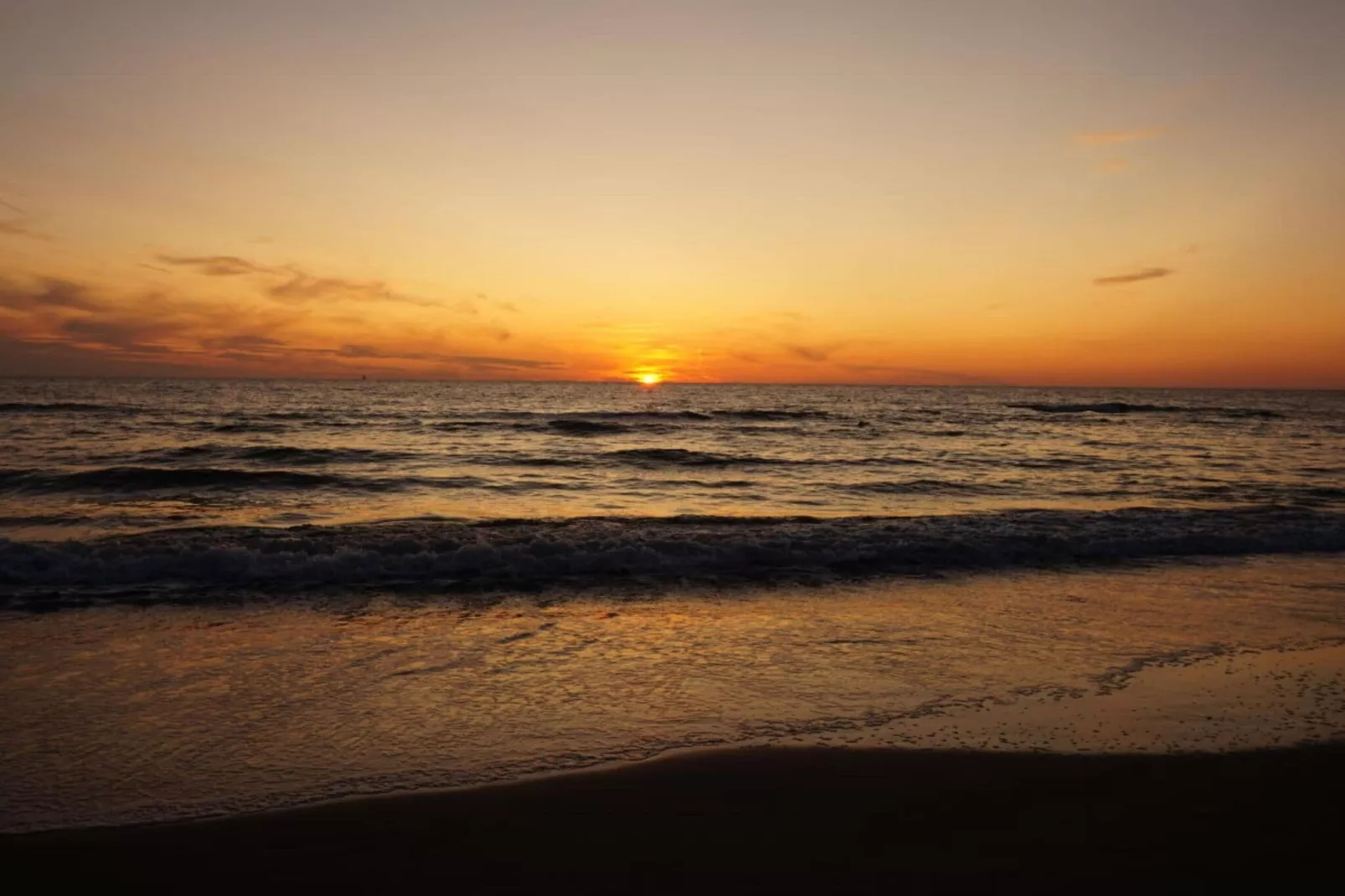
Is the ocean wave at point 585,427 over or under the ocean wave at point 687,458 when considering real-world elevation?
over

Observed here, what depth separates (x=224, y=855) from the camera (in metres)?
4.22

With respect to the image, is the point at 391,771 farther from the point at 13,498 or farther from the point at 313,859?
the point at 13,498

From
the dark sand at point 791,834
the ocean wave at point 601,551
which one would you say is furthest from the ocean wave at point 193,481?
the dark sand at point 791,834

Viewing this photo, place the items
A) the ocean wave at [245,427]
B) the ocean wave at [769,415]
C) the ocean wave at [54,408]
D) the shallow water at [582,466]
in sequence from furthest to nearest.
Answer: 1. the ocean wave at [769,415]
2. the ocean wave at [54,408]
3. the ocean wave at [245,427]
4. the shallow water at [582,466]

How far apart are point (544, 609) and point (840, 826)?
5564mm

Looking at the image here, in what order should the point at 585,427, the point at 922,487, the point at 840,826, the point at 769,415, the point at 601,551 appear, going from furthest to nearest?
the point at 769,415
the point at 585,427
the point at 922,487
the point at 601,551
the point at 840,826

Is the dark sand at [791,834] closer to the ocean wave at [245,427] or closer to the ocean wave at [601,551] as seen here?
the ocean wave at [601,551]

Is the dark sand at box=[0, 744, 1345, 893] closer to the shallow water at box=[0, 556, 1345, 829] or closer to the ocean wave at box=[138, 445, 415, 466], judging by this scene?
the shallow water at box=[0, 556, 1345, 829]

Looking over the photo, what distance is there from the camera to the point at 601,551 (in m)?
12.7

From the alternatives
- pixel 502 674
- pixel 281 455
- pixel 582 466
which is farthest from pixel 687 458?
pixel 502 674

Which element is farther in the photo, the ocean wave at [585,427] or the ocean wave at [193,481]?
the ocean wave at [585,427]

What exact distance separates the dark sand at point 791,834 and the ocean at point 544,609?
0.38 metres

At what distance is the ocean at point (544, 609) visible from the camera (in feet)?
18.4

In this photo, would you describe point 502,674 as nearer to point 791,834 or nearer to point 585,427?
point 791,834
